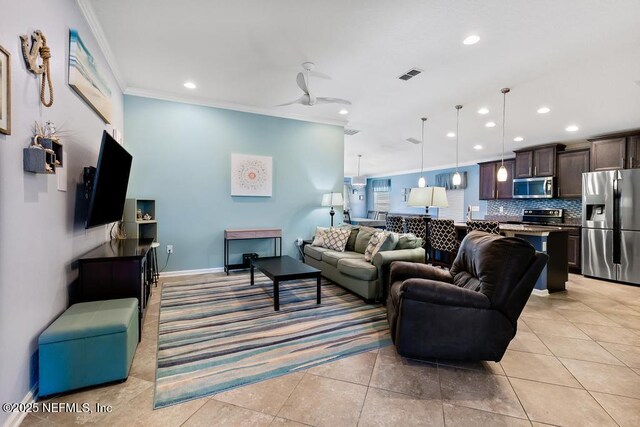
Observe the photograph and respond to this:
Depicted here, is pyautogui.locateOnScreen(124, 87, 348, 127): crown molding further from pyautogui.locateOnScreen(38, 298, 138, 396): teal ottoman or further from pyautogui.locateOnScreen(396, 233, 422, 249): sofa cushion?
pyautogui.locateOnScreen(38, 298, 138, 396): teal ottoman

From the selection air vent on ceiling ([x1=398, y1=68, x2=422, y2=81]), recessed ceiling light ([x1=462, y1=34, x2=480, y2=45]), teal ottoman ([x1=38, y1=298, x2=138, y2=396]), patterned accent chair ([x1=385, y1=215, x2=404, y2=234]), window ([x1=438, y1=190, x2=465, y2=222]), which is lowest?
teal ottoman ([x1=38, y1=298, x2=138, y2=396])

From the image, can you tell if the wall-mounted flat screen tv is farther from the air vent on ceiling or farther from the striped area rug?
the air vent on ceiling

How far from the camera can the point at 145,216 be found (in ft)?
13.6

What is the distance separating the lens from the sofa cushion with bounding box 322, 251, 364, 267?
4.00 meters

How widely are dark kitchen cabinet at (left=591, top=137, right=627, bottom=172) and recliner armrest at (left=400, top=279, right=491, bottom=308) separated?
16.0 feet

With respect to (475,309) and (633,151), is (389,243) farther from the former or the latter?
(633,151)

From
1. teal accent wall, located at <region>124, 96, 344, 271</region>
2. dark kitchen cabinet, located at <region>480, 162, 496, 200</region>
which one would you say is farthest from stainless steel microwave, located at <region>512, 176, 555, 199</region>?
teal accent wall, located at <region>124, 96, 344, 271</region>

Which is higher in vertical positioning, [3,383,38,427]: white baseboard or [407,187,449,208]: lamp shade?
[407,187,449,208]: lamp shade

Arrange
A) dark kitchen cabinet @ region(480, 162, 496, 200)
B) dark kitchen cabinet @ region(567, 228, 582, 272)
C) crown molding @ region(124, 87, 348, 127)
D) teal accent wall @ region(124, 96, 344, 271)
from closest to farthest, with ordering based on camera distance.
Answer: crown molding @ region(124, 87, 348, 127) → teal accent wall @ region(124, 96, 344, 271) → dark kitchen cabinet @ region(567, 228, 582, 272) → dark kitchen cabinet @ region(480, 162, 496, 200)

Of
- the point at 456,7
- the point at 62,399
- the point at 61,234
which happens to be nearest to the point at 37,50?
the point at 61,234

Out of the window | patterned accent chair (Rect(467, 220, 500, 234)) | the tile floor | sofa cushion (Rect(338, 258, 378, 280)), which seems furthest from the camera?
the window

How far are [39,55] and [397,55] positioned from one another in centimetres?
307

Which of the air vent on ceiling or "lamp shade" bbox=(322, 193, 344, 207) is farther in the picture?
"lamp shade" bbox=(322, 193, 344, 207)

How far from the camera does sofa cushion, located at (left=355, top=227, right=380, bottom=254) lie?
14.2ft
